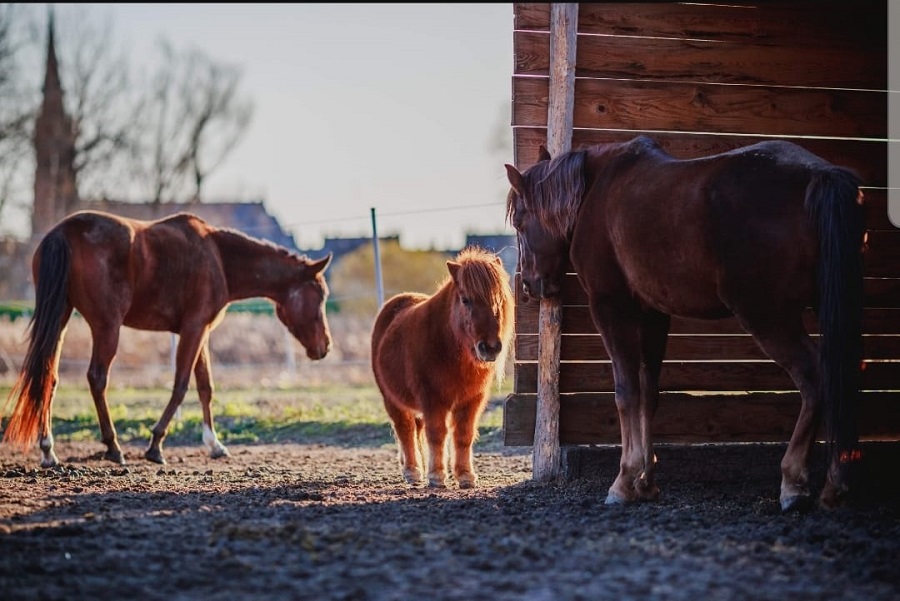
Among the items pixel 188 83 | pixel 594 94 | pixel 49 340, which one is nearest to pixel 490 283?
pixel 594 94

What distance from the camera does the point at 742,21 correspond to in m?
6.38

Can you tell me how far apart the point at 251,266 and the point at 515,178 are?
442 cm

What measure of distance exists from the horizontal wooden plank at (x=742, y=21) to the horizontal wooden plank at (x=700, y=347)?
1940 mm

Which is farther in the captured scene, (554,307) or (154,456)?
(154,456)

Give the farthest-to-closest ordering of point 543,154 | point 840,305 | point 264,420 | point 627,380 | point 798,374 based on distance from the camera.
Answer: point 264,420
point 543,154
point 627,380
point 798,374
point 840,305

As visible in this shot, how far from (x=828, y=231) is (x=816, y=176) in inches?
11.7

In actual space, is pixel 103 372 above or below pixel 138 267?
below

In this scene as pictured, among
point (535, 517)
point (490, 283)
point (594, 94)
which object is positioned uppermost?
point (594, 94)

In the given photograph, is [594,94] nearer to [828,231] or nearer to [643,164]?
[643,164]

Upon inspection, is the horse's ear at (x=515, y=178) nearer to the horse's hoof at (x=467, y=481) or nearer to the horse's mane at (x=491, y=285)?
the horse's mane at (x=491, y=285)

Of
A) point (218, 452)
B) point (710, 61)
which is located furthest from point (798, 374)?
point (218, 452)

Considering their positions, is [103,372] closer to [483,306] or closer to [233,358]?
[483,306]

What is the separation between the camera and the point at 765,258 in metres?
4.64

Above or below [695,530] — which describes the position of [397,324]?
above
